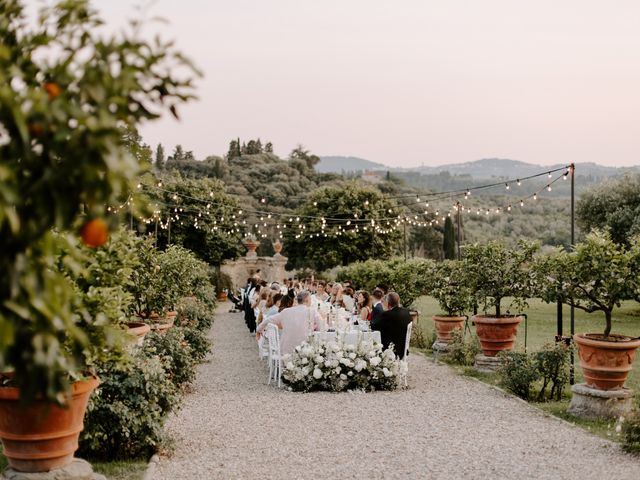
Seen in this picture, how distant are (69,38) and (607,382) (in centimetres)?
754

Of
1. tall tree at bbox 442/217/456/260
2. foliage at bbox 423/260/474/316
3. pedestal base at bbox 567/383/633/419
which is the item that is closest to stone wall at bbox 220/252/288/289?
tall tree at bbox 442/217/456/260

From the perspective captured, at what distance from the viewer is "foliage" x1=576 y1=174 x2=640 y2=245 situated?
2628 centimetres

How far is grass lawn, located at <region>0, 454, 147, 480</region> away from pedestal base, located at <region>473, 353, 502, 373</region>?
691 cm

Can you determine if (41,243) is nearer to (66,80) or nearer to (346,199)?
(66,80)

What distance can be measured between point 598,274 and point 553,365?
1670 millimetres

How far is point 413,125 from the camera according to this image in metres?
33.5

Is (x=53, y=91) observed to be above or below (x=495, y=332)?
above

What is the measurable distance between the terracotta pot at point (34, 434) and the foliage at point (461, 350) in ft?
29.3

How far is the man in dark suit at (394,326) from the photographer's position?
1058 centimetres

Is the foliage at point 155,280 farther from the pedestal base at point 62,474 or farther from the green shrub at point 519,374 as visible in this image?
the pedestal base at point 62,474

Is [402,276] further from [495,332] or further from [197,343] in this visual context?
[197,343]

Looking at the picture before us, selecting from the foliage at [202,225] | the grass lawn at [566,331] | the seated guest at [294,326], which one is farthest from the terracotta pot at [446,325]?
the foliage at [202,225]

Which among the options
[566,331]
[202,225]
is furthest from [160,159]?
[566,331]

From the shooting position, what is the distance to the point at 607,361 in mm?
8117
